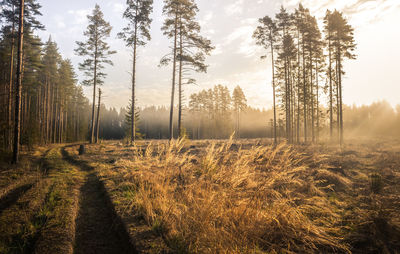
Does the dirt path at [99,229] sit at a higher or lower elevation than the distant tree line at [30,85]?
lower

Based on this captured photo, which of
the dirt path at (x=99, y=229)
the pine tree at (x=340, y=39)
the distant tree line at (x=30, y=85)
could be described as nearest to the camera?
the dirt path at (x=99, y=229)

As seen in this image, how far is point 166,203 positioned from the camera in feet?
11.6

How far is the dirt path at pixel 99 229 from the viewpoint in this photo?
2860 millimetres

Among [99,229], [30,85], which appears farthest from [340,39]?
[30,85]

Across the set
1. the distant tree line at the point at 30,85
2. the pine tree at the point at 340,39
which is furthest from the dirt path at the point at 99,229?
the pine tree at the point at 340,39

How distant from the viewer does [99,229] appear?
348 centimetres

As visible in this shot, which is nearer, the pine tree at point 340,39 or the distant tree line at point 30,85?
the distant tree line at point 30,85

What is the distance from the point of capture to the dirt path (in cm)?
286

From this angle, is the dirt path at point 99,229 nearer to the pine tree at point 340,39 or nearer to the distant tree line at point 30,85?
the distant tree line at point 30,85

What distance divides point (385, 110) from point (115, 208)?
296 feet

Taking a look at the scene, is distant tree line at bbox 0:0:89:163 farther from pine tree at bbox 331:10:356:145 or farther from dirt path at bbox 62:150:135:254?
pine tree at bbox 331:10:356:145

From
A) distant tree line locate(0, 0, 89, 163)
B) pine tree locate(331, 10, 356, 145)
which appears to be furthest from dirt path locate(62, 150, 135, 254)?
pine tree locate(331, 10, 356, 145)

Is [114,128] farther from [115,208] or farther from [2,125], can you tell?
[115,208]

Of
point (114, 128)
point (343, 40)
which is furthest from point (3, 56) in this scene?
point (114, 128)
